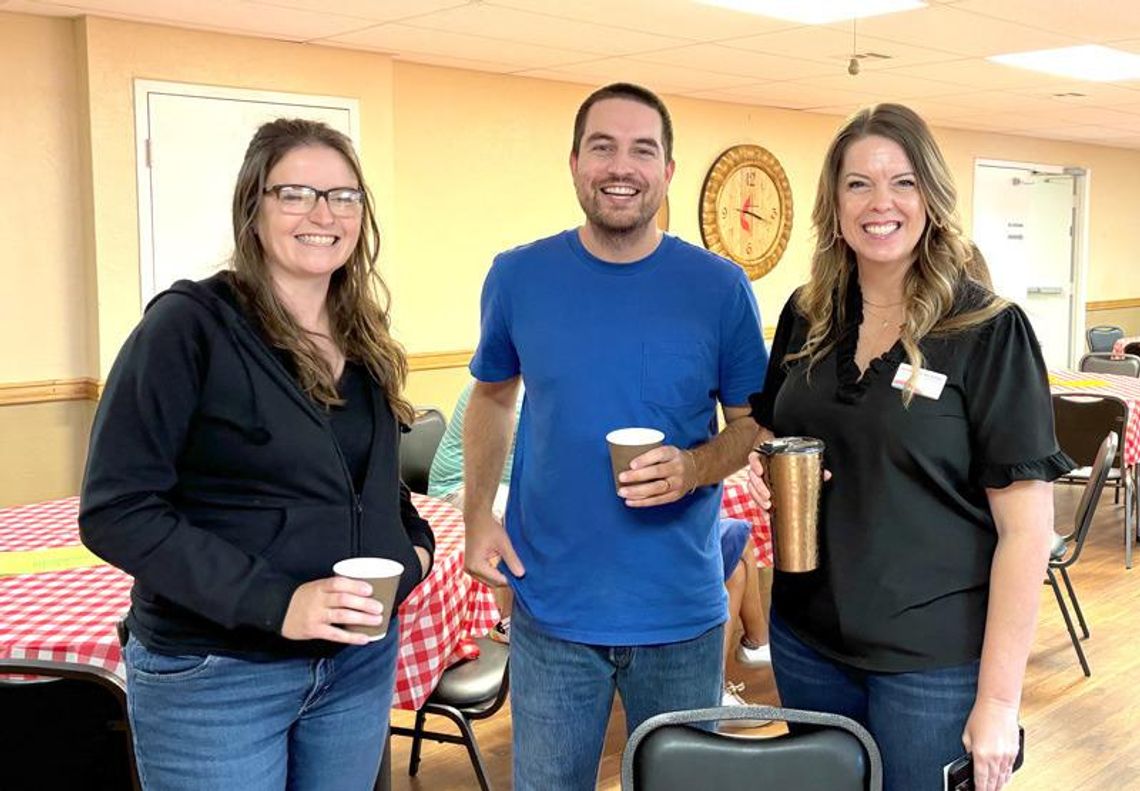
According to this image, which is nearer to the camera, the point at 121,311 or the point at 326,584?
the point at 326,584

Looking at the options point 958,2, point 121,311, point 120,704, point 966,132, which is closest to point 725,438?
point 120,704

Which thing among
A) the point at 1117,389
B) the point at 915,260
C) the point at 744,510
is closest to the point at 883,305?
the point at 915,260

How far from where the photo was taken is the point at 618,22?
481 cm

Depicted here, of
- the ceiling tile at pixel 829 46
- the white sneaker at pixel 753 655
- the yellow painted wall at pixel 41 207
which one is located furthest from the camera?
the ceiling tile at pixel 829 46

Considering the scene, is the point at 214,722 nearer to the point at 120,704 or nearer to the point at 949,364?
the point at 120,704

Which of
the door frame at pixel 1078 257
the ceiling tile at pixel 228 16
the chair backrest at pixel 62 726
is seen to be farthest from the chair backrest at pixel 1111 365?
the chair backrest at pixel 62 726

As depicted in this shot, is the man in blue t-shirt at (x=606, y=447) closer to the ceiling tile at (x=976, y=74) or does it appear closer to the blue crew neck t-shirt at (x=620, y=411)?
the blue crew neck t-shirt at (x=620, y=411)

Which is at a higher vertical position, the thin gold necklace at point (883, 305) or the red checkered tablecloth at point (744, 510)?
the thin gold necklace at point (883, 305)

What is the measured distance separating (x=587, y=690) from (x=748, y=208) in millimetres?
6226

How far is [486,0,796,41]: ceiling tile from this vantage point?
445 cm

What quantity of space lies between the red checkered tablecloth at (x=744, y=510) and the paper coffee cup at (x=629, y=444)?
1772mm

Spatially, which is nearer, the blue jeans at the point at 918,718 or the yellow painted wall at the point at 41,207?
the blue jeans at the point at 918,718

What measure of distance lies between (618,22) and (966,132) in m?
5.88

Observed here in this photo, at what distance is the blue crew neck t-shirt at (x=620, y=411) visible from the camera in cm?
184
